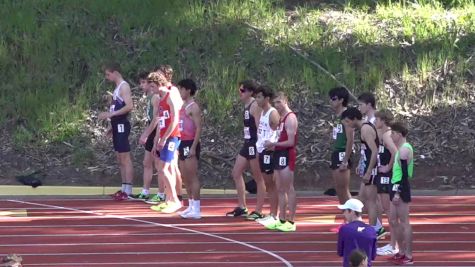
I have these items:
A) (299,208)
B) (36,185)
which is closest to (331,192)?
(299,208)

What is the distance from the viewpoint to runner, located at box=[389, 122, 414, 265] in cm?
1213

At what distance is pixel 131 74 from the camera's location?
23.0 metres

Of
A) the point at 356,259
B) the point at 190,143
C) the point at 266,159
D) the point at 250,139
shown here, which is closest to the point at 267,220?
the point at 266,159

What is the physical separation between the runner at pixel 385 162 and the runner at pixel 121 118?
4742 mm

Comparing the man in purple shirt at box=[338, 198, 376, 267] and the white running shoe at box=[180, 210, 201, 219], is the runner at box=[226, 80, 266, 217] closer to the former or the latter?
the white running shoe at box=[180, 210, 201, 219]

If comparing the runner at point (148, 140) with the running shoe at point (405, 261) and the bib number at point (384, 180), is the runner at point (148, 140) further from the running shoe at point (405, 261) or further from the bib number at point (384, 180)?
the running shoe at point (405, 261)

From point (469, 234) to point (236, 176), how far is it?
3067 mm

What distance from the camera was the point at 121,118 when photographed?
54.5 ft

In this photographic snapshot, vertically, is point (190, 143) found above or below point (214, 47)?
below

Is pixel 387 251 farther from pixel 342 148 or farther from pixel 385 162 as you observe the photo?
pixel 342 148

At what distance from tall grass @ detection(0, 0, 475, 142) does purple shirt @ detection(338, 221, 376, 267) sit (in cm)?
1172

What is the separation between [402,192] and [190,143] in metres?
3.89

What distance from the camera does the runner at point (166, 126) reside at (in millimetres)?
15148

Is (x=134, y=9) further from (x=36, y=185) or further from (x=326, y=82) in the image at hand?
(x=36, y=185)
